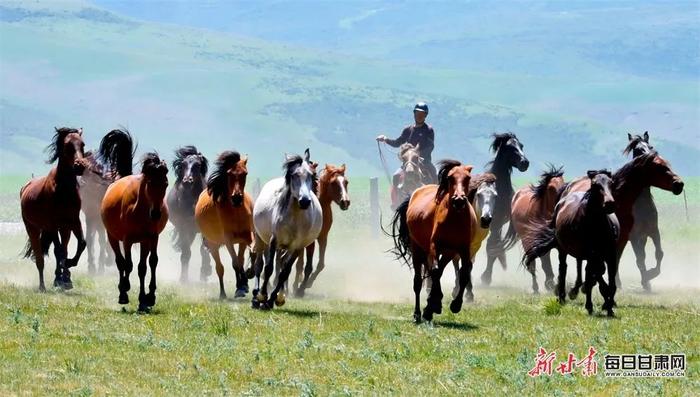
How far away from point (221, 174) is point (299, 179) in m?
2.00

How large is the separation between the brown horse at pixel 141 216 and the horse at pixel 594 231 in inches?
217

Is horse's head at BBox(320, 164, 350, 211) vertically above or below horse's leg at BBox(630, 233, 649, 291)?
above

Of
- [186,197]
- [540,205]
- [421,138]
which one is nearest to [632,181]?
[540,205]

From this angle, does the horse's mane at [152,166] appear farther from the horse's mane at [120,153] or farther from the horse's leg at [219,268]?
the horse's leg at [219,268]

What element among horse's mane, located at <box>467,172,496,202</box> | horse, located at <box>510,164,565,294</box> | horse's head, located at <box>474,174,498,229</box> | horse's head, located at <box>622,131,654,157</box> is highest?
horse's head, located at <box>622,131,654,157</box>

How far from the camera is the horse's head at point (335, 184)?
22500mm

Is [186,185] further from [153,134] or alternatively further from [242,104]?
[242,104]

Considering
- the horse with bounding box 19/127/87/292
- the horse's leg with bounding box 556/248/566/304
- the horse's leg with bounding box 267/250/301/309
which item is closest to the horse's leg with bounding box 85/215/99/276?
the horse with bounding box 19/127/87/292

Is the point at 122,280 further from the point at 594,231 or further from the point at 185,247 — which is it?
the point at 185,247

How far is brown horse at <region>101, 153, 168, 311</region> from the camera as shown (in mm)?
19188

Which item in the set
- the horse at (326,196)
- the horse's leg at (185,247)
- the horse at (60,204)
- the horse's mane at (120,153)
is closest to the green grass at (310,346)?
the horse at (60,204)

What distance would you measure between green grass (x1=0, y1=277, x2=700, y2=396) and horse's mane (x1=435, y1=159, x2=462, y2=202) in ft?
5.26

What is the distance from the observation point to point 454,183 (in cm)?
1786

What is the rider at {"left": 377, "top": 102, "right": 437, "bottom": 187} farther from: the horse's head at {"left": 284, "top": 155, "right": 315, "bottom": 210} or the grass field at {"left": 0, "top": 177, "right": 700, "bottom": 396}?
the horse's head at {"left": 284, "top": 155, "right": 315, "bottom": 210}
